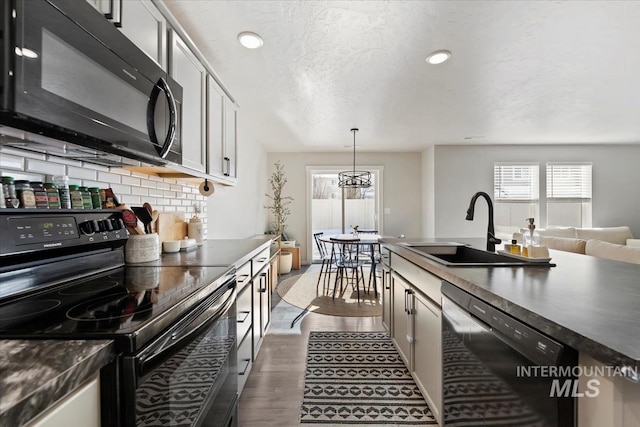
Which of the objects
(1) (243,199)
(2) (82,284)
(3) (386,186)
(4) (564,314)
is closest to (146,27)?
(2) (82,284)

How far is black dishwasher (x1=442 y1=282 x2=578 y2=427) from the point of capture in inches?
26.7

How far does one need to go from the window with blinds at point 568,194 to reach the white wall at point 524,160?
0.44ft

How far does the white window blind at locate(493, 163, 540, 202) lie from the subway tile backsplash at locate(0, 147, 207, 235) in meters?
5.66

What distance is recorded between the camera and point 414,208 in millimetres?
6340

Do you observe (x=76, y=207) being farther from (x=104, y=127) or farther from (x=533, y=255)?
(x=533, y=255)

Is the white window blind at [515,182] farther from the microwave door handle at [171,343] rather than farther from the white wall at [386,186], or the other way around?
the microwave door handle at [171,343]

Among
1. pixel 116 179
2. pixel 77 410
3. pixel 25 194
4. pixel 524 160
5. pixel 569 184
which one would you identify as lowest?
pixel 77 410

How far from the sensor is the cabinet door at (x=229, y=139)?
2.36 m

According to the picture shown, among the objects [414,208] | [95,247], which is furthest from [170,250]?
[414,208]

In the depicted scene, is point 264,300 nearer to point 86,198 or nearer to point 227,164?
point 227,164

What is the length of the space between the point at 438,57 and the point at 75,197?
2.61 meters

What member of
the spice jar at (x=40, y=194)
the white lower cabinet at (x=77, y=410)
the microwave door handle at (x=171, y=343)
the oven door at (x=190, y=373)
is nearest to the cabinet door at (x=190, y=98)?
the spice jar at (x=40, y=194)

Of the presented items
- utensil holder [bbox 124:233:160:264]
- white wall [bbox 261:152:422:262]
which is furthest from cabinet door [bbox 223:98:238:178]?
white wall [bbox 261:152:422:262]

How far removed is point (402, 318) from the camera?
6.87 ft
